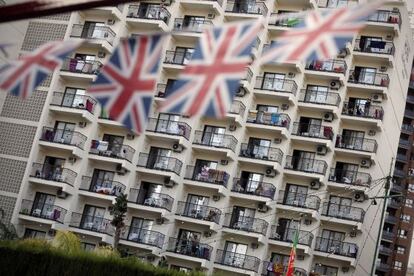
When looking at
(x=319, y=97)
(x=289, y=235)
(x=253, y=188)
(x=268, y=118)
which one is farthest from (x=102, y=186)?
(x=319, y=97)

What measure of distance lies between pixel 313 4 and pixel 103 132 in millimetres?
17263

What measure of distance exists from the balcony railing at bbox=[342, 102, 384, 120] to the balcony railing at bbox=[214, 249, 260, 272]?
40.1ft

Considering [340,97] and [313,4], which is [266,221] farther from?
[313,4]

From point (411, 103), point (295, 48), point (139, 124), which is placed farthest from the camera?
point (411, 103)

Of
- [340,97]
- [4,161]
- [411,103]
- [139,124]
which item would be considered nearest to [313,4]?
[340,97]

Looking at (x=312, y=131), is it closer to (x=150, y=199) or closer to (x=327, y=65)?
(x=327, y=65)

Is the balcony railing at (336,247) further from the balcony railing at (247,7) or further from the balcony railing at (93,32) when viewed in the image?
the balcony railing at (93,32)

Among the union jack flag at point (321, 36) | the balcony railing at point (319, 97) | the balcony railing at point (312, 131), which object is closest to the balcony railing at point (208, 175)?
the balcony railing at point (312, 131)

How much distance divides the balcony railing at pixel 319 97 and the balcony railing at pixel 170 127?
849 cm

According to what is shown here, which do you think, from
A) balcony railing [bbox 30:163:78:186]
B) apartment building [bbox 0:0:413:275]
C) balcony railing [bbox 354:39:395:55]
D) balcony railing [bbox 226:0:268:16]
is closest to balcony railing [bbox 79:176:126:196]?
apartment building [bbox 0:0:413:275]

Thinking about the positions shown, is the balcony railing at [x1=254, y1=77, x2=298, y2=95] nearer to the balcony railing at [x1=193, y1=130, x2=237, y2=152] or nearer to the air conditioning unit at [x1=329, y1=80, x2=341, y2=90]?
the air conditioning unit at [x1=329, y1=80, x2=341, y2=90]

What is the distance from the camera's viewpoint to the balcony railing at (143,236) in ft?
151

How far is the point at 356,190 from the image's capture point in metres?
47.5

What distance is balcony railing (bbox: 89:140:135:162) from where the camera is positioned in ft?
155
